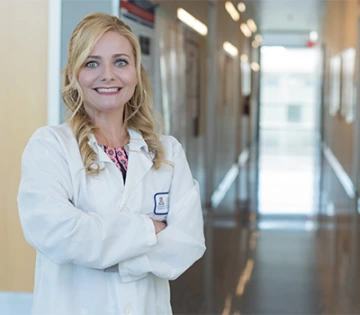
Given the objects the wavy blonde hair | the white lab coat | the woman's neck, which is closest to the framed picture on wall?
the wavy blonde hair

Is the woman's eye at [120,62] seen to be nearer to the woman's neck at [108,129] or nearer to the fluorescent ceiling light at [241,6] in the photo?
the woman's neck at [108,129]

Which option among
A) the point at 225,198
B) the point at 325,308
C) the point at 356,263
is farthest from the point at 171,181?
the point at 225,198

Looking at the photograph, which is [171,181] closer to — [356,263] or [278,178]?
[356,263]

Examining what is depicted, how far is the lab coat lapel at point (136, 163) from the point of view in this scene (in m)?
2.01

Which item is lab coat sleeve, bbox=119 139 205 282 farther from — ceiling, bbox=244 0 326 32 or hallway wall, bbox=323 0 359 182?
ceiling, bbox=244 0 326 32

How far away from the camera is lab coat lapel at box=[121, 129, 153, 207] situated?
2012 millimetres

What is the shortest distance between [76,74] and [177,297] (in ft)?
10.7

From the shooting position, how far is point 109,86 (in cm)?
203

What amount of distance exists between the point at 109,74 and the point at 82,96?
0.11m

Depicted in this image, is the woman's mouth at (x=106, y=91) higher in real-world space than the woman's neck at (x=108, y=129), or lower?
higher

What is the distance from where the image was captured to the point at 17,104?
3191mm

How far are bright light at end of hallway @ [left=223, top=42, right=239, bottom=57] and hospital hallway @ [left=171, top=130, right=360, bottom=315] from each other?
2.56 m

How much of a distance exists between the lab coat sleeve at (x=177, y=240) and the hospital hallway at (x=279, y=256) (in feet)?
8.69

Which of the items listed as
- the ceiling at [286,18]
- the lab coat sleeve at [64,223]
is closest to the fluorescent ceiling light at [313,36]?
the ceiling at [286,18]
